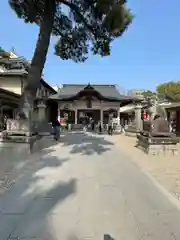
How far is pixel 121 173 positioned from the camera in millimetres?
8602

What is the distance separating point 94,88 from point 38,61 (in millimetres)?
22120

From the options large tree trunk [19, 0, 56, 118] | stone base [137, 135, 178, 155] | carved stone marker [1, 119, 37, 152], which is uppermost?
large tree trunk [19, 0, 56, 118]

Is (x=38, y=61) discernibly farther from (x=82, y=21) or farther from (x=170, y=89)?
(x=170, y=89)

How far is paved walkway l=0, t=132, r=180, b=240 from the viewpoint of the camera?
4.28 metres

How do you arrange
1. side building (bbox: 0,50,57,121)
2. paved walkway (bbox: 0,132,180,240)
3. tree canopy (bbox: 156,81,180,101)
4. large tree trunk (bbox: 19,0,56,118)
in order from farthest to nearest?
tree canopy (bbox: 156,81,180,101) < side building (bbox: 0,50,57,121) < large tree trunk (bbox: 19,0,56,118) < paved walkway (bbox: 0,132,180,240)

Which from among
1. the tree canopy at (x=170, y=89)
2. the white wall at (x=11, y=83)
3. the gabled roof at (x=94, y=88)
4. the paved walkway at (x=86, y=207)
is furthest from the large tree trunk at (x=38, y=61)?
the tree canopy at (x=170, y=89)

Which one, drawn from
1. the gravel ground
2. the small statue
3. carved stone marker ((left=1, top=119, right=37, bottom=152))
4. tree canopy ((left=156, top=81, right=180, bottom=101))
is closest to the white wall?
carved stone marker ((left=1, top=119, right=37, bottom=152))

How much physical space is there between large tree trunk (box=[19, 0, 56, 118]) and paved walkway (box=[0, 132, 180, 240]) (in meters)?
5.16

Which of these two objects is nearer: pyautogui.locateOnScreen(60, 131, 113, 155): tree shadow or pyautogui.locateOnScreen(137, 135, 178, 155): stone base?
pyautogui.locateOnScreen(137, 135, 178, 155): stone base

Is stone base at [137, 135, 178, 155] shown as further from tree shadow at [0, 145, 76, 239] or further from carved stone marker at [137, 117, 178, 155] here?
tree shadow at [0, 145, 76, 239]

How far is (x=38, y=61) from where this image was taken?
13836mm

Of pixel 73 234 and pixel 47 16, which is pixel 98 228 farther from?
pixel 47 16

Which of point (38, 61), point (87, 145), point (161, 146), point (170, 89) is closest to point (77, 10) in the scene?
point (38, 61)

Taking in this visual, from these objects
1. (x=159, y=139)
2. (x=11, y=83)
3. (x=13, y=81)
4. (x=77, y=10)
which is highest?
(x=77, y=10)
